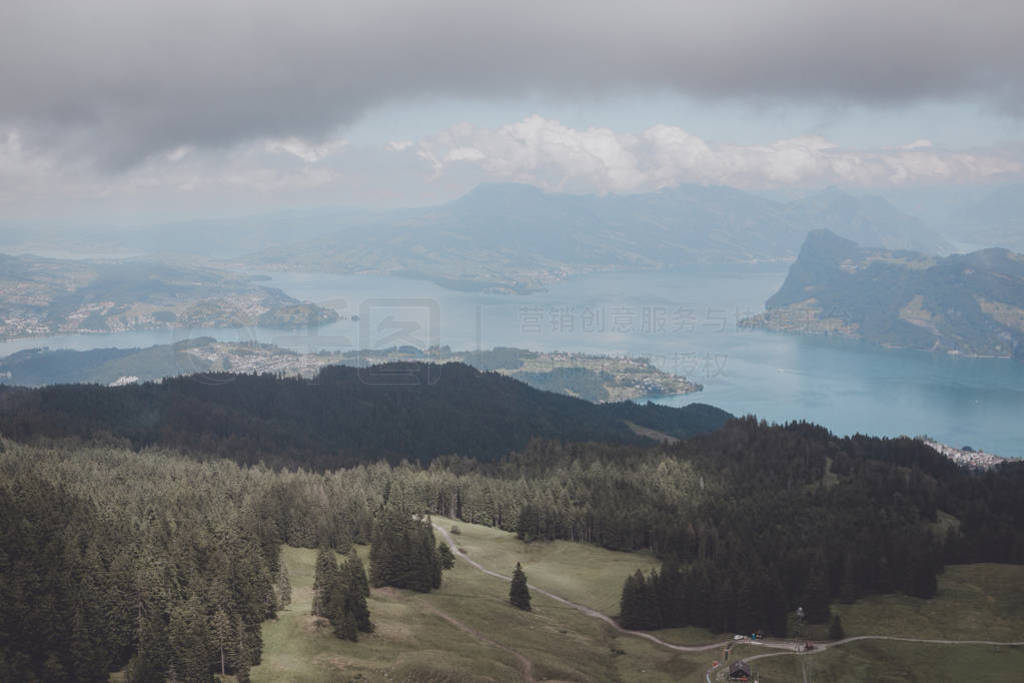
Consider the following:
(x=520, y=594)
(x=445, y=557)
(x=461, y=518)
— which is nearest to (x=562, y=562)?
(x=445, y=557)

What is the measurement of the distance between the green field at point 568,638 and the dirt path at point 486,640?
0.14 metres

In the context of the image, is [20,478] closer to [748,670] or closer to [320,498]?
[320,498]

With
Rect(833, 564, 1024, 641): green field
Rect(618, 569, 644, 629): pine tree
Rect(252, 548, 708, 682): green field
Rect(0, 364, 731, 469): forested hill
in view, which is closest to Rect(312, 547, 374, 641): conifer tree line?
Rect(252, 548, 708, 682): green field

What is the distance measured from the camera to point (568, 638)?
210 feet

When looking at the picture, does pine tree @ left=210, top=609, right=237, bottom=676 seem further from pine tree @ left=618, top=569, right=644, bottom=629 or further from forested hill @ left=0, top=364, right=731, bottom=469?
forested hill @ left=0, top=364, right=731, bottom=469

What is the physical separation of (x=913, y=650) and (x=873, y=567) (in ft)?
59.8

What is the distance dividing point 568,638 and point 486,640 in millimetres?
10603

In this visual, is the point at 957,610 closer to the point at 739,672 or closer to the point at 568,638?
the point at 739,672

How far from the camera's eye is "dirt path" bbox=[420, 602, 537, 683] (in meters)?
51.4

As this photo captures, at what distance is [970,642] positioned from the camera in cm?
6519

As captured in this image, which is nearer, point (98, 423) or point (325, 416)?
point (98, 423)

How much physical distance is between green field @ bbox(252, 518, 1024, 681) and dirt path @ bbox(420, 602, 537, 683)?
0.47 ft

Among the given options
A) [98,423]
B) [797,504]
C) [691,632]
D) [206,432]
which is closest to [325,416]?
[206,432]

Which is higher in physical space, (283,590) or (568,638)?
(283,590)
